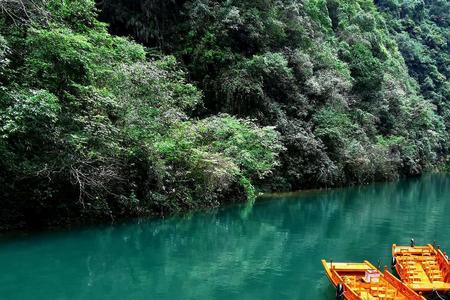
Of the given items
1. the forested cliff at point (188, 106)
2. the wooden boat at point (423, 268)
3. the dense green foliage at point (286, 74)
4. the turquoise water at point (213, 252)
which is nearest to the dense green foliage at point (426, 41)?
the forested cliff at point (188, 106)

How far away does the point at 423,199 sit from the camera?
31812mm

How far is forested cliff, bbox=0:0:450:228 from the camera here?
49.7ft

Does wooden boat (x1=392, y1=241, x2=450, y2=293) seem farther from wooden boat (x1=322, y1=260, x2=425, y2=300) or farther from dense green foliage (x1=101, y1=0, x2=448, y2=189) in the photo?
dense green foliage (x1=101, y1=0, x2=448, y2=189)

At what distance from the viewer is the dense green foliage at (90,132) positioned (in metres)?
14.6

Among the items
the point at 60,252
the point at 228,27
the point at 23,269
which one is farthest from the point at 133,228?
the point at 228,27

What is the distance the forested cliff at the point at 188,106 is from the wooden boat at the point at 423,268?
30.0 feet

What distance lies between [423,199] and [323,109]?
342 inches

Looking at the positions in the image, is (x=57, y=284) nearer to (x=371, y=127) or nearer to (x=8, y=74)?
(x=8, y=74)

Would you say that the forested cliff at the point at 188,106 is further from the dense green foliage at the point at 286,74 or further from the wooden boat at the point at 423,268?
the wooden boat at the point at 423,268

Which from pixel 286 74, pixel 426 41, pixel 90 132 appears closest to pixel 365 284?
pixel 90 132

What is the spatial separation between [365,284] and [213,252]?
5876mm

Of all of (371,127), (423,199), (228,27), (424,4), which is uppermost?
(424,4)

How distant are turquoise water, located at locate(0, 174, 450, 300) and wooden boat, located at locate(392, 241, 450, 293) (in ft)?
4.40

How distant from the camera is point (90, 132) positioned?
15.9m
